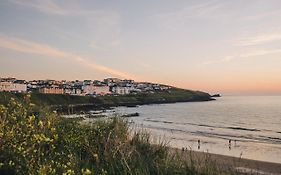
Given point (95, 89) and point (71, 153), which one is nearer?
point (71, 153)

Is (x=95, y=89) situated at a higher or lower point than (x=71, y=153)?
higher

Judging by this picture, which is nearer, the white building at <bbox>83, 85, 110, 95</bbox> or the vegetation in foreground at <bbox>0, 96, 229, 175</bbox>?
the vegetation in foreground at <bbox>0, 96, 229, 175</bbox>

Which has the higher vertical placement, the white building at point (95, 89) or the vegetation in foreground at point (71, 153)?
the white building at point (95, 89)

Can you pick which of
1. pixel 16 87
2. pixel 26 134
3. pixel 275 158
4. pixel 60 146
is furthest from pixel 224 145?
pixel 16 87

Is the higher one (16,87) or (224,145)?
(16,87)

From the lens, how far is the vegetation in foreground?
7125 millimetres

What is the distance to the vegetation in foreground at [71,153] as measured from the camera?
712cm

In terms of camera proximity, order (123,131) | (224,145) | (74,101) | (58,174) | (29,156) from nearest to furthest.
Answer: (58,174) < (29,156) < (123,131) < (224,145) < (74,101)

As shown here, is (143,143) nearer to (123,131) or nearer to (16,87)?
(123,131)

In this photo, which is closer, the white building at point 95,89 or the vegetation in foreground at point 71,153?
the vegetation in foreground at point 71,153

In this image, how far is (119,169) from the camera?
7883mm

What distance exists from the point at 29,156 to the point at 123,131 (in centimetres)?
491

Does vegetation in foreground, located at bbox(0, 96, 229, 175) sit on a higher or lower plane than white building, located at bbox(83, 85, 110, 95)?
lower

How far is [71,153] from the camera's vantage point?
8555 mm
